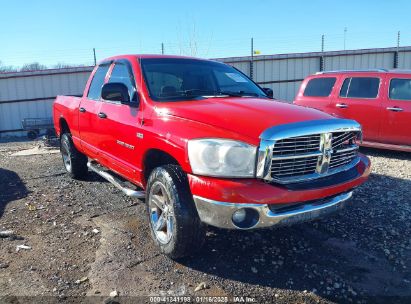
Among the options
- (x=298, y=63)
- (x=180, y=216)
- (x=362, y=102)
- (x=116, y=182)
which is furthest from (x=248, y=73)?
(x=180, y=216)

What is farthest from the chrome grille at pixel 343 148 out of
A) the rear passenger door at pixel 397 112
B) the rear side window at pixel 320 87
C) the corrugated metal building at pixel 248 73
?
the corrugated metal building at pixel 248 73

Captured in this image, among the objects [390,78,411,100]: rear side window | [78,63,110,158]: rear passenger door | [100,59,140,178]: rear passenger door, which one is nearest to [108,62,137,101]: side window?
[100,59,140,178]: rear passenger door

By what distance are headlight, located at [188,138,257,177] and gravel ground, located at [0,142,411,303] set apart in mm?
978

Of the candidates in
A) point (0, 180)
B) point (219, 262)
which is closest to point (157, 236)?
point (219, 262)

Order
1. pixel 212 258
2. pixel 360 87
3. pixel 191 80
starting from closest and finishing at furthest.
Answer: pixel 212 258, pixel 191 80, pixel 360 87

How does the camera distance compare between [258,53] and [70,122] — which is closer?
[70,122]

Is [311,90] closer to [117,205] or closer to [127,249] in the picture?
[117,205]

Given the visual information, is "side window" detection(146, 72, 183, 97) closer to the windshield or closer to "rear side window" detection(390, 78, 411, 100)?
the windshield

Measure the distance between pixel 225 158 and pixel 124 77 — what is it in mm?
2189

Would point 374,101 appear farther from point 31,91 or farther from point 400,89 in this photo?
point 31,91

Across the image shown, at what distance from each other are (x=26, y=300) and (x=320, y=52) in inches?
Answer: 592

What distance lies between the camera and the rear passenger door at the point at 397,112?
744cm

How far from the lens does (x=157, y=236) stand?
372 cm

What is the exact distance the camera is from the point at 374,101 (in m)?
7.87
